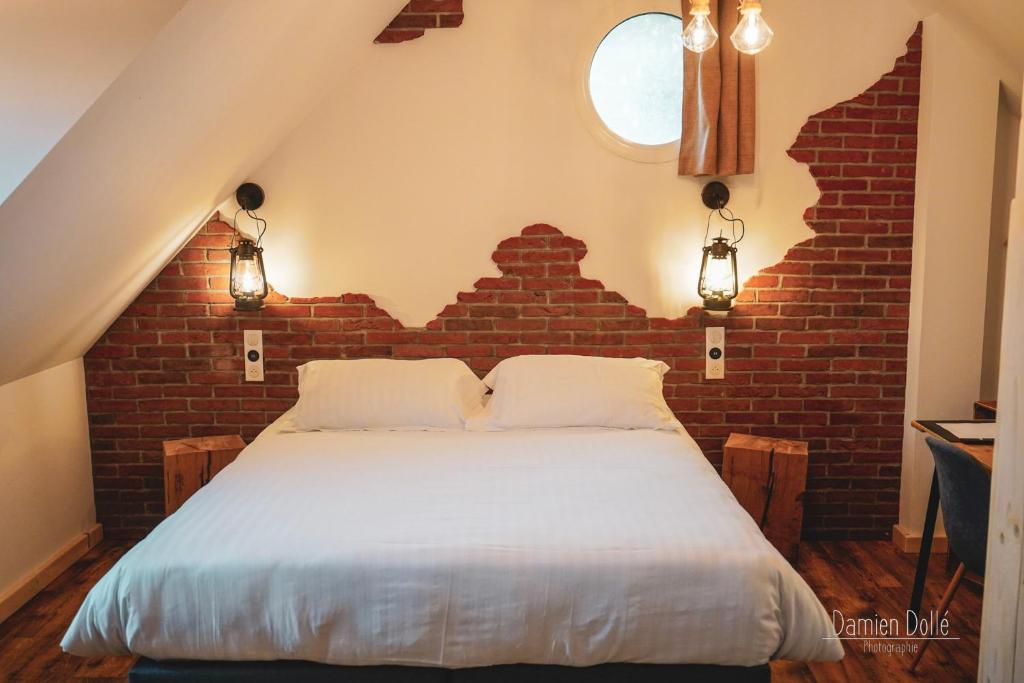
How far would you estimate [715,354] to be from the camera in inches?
134

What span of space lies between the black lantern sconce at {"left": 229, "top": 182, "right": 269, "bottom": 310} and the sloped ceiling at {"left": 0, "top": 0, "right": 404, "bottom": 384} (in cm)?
9

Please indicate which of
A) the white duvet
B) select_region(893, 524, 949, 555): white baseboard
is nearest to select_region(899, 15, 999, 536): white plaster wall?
select_region(893, 524, 949, 555): white baseboard

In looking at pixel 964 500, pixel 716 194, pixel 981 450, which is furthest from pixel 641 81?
pixel 964 500

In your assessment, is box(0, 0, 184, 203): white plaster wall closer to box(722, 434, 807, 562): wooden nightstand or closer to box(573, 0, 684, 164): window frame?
box(573, 0, 684, 164): window frame

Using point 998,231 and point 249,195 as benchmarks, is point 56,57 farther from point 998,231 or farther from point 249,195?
point 998,231

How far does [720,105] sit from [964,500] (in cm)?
180

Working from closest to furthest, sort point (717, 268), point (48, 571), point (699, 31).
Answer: point (699, 31)
point (48, 571)
point (717, 268)

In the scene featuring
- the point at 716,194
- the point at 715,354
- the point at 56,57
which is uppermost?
the point at 56,57

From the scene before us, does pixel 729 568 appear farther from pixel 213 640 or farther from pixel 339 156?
pixel 339 156

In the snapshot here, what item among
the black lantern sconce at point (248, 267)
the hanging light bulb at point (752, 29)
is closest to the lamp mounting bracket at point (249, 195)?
the black lantern sconce at point (248, 267)

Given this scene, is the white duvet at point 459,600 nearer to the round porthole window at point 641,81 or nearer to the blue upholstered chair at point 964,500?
Result: the blue upholstered chair at point 964,500

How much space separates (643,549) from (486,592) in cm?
42

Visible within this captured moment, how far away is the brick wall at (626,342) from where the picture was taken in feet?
10.9

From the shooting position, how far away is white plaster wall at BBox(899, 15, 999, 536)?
3104 mm
